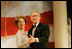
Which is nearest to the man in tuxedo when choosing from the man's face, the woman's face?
the man's face

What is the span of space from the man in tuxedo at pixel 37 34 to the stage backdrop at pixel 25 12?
10cm

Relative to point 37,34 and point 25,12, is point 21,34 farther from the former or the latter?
point 25,12

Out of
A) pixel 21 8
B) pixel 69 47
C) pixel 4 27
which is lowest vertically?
pixel 69 47

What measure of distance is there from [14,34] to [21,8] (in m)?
0.32

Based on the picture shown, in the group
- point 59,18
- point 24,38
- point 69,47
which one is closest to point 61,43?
point 69,47

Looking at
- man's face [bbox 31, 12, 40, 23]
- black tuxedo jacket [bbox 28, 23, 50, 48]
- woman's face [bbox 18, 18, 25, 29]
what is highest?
man's face [bbox 31, 12, 40, 23]

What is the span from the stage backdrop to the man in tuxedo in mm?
104

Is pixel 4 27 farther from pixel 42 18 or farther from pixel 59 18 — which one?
pixel 59 18

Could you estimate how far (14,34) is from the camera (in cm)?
164

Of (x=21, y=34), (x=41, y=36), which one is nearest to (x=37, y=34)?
(x=41, y=36)

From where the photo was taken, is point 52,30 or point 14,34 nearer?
point 14,34

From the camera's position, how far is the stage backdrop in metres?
1.65

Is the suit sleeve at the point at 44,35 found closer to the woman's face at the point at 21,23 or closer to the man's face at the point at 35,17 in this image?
the man's face at the point at 35,17

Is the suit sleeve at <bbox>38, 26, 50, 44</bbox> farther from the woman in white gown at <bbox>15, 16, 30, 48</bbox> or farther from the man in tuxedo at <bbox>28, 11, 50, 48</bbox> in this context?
the woman in white gown at <bbox>15, 16, 30, 48</bbox>
